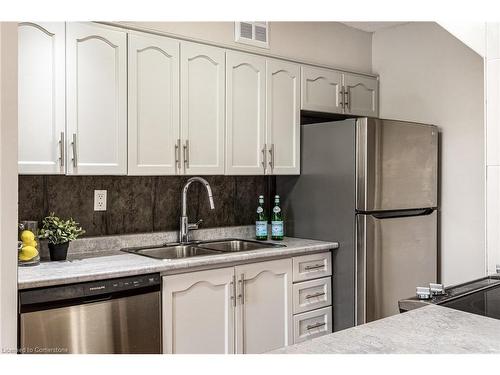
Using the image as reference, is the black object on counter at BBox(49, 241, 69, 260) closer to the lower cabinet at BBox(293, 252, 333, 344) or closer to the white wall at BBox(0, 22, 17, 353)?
the lower cabinet at BBox(293, 252, 333, 344)

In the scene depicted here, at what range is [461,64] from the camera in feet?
10.8

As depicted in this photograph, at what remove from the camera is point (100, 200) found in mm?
2713

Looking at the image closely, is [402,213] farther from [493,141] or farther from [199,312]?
[493,141]

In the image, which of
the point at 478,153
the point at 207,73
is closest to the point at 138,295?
the point at 207,73

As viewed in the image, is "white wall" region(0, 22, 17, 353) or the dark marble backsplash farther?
the dark marble backsplash

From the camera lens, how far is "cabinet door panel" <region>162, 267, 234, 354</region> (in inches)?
91.9

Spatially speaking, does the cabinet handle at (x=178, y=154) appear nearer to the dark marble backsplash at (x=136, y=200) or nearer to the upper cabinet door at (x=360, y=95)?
the dark marble backsplash at (x=136, y=200)

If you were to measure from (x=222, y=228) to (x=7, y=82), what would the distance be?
2.93 meters

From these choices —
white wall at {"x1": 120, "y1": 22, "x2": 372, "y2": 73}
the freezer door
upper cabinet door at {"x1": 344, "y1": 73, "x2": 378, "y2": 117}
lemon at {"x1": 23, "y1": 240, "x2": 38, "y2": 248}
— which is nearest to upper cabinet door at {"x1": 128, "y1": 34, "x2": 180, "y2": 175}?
white wall at {"x1": 120, "y1": 22, "x2": 372, "y2": 73}

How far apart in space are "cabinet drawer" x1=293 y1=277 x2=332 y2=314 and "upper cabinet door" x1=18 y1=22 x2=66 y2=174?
147 cm

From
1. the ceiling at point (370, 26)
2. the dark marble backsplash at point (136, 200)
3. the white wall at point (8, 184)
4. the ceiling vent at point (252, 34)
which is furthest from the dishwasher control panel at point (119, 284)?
the ceiling at point (370, 26)

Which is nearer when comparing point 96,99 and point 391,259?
point 96,99

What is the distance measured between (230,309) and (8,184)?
7.69ft

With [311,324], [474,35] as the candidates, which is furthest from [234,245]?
[474,35]
